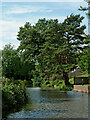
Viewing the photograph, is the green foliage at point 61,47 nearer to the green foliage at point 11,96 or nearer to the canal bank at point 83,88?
the canal bank at point 83,88

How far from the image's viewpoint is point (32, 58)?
2008 inches

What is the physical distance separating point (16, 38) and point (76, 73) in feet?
45.5

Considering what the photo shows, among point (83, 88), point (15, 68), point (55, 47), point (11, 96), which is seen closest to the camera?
point (11, 96)

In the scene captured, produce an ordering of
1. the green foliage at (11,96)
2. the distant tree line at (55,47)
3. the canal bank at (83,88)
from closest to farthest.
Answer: the green foliage at (11,96)
the canal bank at (83,88)
the distant tree line at (55,47)

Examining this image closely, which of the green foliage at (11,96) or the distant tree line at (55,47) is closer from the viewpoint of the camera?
the green foliage at (11,96)

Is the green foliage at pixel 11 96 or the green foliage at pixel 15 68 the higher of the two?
the green foliage at pixel 15 68

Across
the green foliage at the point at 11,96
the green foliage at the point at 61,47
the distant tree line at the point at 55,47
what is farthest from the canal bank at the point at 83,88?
the green foliage at the point at 11,96

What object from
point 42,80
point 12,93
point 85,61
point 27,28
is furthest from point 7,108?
point 27,28

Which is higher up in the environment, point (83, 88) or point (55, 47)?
point (55, 47)

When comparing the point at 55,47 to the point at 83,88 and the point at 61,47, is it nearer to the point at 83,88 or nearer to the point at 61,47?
the point at 61,47

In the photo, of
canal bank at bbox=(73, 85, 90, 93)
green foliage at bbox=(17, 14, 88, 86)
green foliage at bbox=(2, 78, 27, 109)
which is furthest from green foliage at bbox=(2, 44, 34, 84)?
green foliage at bbox=(2, 78, 27, 109)

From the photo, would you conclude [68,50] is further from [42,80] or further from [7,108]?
[7,108]

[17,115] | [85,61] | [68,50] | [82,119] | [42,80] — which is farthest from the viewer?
[42,80]

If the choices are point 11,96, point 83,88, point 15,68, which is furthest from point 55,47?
point 11,96
